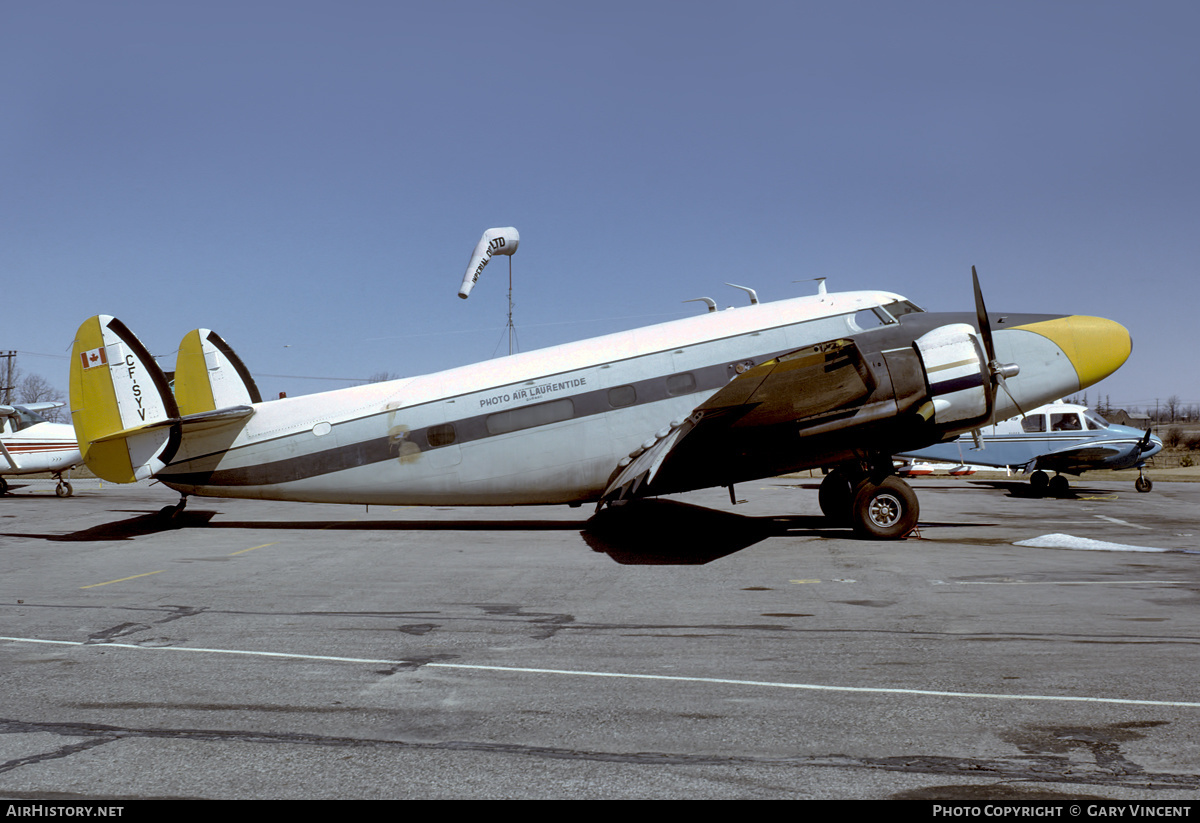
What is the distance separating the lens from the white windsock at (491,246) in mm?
32656

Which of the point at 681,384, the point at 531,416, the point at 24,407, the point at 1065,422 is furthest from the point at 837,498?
the point at 24,407

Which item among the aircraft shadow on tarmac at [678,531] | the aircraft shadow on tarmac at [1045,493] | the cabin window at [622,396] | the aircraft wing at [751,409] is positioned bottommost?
the aircraft shadow on tarmac at [1045,493]

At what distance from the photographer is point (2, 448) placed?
28.1 m

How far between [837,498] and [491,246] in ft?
68.9

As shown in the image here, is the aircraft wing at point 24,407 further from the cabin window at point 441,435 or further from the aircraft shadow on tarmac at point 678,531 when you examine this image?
the aircraft shadow on tarmac at point 678,531

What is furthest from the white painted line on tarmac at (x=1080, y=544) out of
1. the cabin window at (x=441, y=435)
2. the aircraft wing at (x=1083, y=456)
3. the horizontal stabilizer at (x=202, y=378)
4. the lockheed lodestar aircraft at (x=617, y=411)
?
the aircraft wing at (x=1083, y=456)

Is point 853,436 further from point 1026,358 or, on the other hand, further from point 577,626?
point 577,626

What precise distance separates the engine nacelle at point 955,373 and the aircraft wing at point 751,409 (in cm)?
142

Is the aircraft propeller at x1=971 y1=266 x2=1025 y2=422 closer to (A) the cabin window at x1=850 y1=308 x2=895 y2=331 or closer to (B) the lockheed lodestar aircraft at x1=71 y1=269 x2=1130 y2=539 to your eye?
(B) the lockheed lodestar aircraft at x1=71 y1=269 x2=1130 y2=539

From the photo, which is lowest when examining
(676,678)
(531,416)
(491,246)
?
(676,678)

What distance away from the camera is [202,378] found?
Answer: 1678cm

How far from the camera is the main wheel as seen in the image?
1631 centimetres

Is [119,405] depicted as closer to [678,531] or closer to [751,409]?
[678,531]

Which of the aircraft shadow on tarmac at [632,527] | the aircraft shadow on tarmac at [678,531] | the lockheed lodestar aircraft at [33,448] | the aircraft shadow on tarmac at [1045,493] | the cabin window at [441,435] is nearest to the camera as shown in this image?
the aircraft shadow on tarmac at [678,531]
